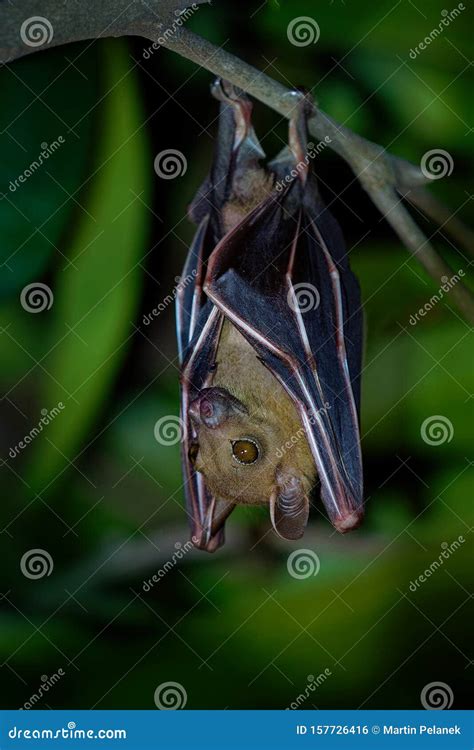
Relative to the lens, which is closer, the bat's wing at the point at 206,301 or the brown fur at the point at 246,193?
the bat's wing at the point at 206,301

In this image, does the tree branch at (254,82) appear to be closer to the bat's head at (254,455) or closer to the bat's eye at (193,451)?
the bat's head at (254,455)

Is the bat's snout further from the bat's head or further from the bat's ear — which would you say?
the bat's ear

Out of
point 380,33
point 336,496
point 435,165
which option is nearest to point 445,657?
point 336,496

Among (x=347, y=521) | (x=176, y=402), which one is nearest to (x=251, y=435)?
(x=347, y=521)

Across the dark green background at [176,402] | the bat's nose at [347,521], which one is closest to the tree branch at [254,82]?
the dark green background at [176,402]

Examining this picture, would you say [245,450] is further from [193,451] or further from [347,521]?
[347,521]
